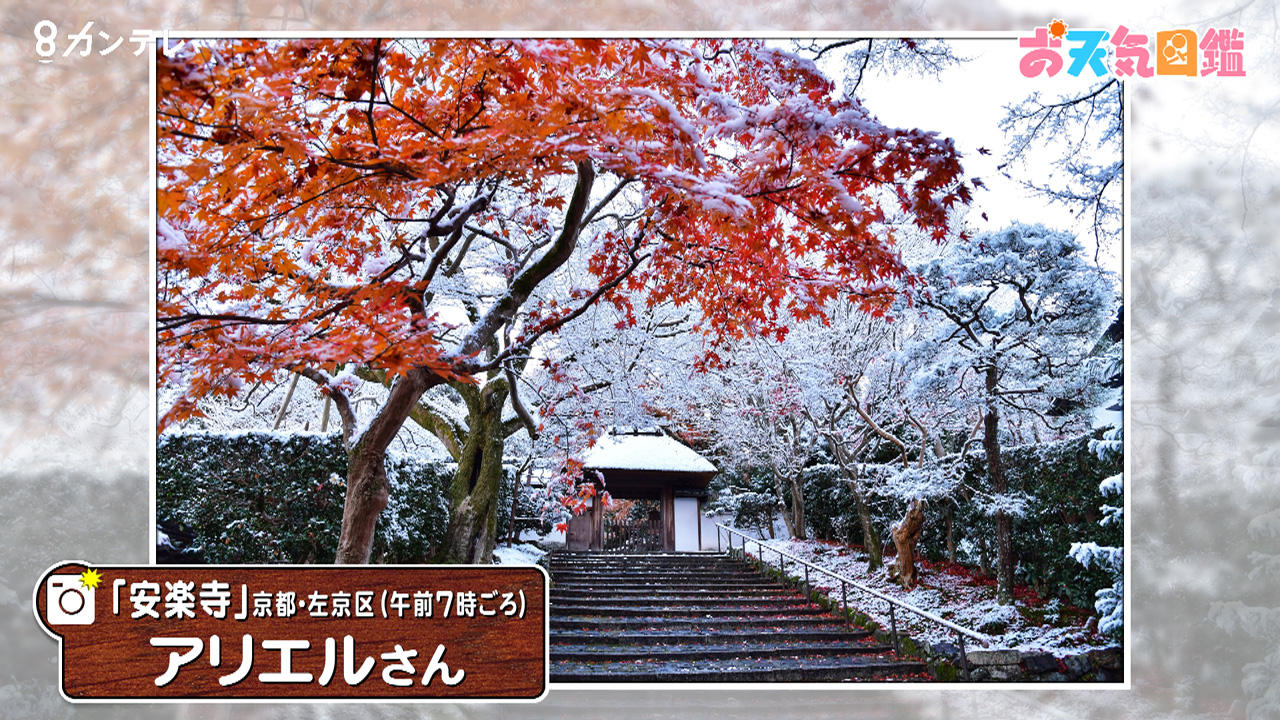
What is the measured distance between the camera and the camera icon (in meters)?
3.08

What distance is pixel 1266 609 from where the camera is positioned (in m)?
3.30

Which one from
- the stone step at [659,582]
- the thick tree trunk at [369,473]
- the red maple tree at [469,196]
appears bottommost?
the stone step at [659,582]

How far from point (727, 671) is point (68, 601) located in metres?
2.68

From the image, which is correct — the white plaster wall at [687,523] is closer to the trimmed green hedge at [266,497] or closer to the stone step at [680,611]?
the stone step at [680,611]

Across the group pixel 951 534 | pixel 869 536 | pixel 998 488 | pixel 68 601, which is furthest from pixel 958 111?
pixel 68 601

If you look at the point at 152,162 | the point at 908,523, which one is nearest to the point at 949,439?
the point at 908,523

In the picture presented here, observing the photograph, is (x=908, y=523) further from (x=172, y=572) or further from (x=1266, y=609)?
(x=172, y=572)

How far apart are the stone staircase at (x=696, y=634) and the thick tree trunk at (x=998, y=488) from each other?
0.52 m

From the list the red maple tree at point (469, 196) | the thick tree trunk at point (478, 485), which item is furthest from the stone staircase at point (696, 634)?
the red maple tree at point (469, 196)

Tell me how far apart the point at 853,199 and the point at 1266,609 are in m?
2.51

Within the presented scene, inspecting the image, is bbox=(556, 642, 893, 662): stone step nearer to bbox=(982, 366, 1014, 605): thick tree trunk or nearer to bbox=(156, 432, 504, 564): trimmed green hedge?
bbox=(982, 366, 1014, 605): thick tree trunk

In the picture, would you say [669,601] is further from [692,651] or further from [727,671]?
[727,671]
